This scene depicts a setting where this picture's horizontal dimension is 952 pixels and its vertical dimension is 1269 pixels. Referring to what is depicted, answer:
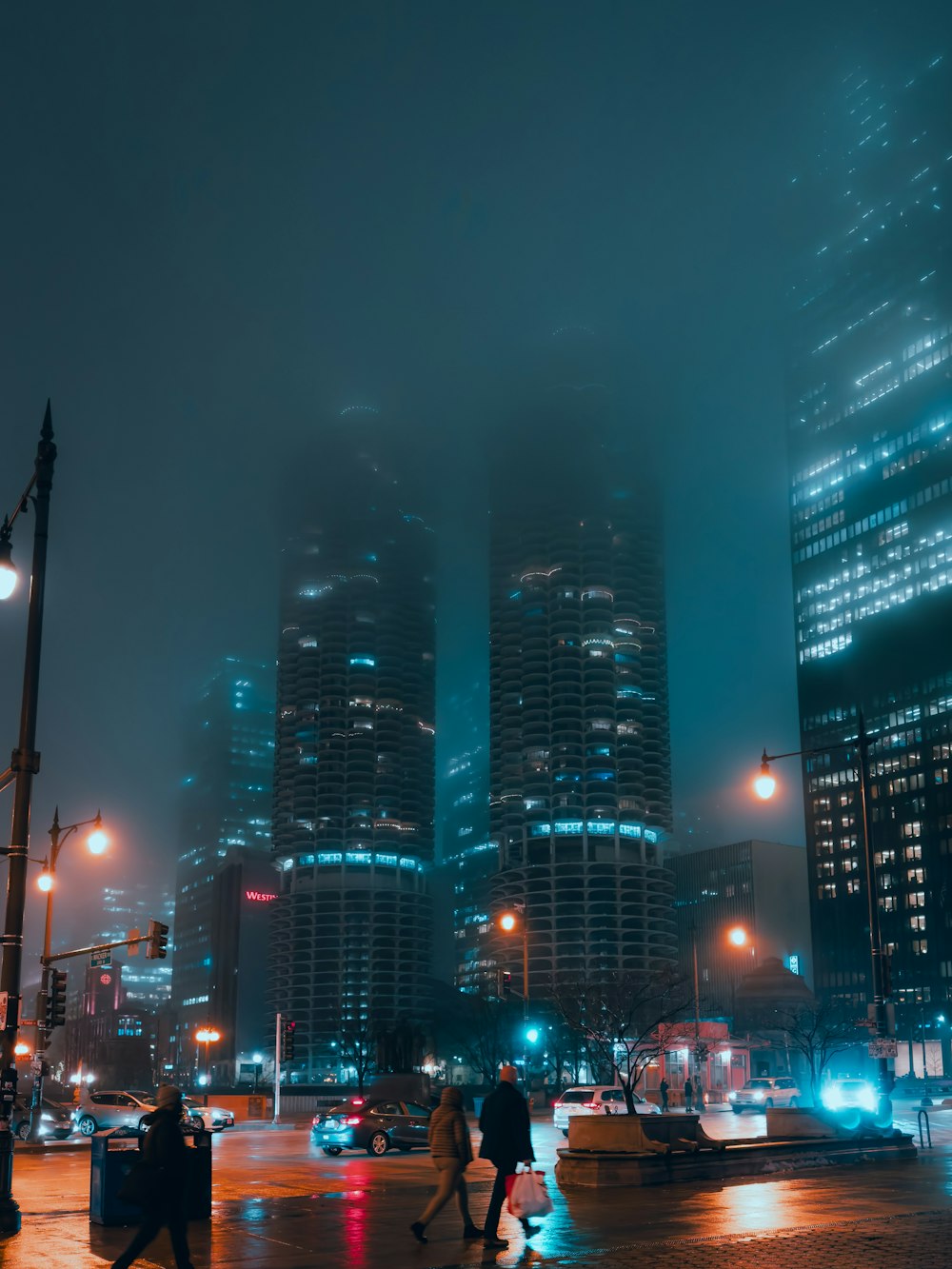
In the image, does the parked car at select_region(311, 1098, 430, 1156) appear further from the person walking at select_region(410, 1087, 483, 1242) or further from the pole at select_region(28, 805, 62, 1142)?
the person walking at select_region(410, 1087, 483, 1242)

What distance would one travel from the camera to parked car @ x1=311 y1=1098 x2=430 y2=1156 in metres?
35.2

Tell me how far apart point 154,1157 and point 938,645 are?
629 ft

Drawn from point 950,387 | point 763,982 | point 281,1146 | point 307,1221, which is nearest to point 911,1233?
point 307,1221

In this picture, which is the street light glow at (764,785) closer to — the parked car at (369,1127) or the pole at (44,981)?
the parked car at (369,1127)

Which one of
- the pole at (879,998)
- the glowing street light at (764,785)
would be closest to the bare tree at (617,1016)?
the pole at (879,998)

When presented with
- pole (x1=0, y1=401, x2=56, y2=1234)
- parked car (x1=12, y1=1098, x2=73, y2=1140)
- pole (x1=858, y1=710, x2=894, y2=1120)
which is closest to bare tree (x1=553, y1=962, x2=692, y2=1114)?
parked car (x1=12, y1=1098, x2=73, y2=1140)

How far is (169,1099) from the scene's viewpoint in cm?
1301

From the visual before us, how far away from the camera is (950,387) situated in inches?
7859

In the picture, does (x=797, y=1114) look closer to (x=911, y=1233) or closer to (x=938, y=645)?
(x=911, y=1233)

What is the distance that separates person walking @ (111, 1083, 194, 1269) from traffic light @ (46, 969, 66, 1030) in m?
12.5

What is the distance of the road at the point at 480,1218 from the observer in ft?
47.6

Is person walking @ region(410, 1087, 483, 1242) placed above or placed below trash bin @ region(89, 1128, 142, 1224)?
above

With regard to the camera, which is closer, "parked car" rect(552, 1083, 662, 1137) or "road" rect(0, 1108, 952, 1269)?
"road" rect(0, 1108, 952, 1269)

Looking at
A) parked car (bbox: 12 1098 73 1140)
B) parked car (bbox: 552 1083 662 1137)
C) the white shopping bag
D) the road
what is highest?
the white shopping bag
